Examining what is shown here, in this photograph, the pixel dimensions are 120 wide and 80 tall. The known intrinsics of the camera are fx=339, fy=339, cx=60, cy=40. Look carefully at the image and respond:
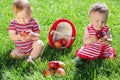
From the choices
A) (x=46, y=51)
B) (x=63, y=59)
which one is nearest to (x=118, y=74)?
(x=63, y=59)

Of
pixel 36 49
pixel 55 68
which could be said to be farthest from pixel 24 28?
pixel 55 68

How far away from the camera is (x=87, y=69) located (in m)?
3.61

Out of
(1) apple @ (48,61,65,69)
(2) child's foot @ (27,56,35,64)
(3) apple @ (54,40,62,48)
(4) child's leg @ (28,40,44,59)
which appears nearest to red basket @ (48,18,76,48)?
(3) apple @ (54,40,62,48)

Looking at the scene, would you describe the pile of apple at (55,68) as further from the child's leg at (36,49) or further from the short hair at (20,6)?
the short hair at (20,6)

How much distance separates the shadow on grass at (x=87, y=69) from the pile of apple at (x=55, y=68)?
159mm

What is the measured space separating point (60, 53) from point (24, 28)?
0.51 m

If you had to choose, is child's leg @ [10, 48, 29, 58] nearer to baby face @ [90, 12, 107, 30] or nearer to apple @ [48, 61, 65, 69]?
apple @ [48, 61, 65, 69]

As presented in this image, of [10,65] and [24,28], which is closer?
[10,65]

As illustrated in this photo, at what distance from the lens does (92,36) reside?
12.5 feet

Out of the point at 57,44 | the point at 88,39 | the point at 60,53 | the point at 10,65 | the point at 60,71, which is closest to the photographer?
the point at 60,71

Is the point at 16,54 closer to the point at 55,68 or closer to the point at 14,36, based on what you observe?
the point at 14,36

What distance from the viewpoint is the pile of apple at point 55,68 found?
3.49 m

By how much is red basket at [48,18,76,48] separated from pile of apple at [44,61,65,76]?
50 centimetres

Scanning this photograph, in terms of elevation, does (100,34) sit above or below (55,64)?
above
